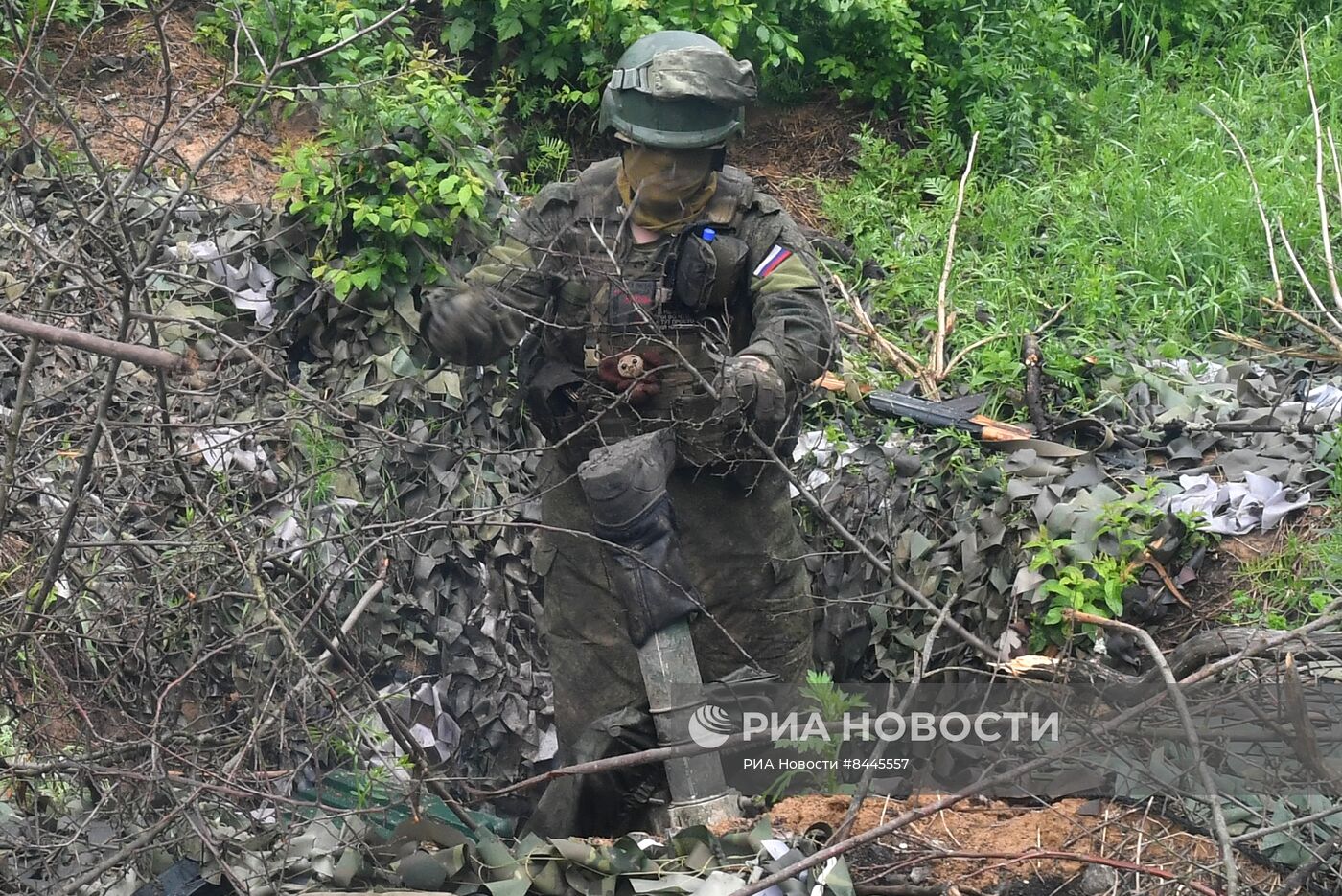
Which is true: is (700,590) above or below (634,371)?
below

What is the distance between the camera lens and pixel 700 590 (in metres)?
4.57

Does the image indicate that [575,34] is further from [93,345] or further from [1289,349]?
[93,345]

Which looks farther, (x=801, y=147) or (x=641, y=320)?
(x=801, y=147)

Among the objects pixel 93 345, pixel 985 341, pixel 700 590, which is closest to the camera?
pixel 93 345

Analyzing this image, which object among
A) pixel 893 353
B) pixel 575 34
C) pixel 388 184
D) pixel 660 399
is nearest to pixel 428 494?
pixel 388 184

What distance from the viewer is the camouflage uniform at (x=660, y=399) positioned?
4172 millimetres

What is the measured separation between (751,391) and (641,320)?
21.9 inches

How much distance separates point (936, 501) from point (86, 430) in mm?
3048

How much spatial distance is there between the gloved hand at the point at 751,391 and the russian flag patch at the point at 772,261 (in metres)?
0.43

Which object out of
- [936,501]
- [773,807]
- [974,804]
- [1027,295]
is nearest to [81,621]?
[773,807]

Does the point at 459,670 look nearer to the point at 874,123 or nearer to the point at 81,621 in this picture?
the point at 81,621

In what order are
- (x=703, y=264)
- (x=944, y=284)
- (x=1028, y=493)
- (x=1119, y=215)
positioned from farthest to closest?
(x=1119, y=215) → (x=944, y=284) → (x=1028, y=493) → (x=703, y=264)

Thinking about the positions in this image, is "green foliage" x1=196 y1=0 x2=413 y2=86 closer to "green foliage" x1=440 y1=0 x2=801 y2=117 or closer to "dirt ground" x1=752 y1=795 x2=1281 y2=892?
"green foliage" x1=440 y1=0 x2=801 y2=117

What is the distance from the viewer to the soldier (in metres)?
3.97
